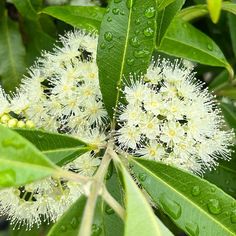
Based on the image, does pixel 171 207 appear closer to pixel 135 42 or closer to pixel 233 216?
pixel 233 216

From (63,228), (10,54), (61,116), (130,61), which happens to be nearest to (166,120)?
(130,61)

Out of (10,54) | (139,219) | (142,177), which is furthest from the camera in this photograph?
(10,54)

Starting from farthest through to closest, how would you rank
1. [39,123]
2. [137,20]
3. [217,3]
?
[39,123], [137,20], [217,3]

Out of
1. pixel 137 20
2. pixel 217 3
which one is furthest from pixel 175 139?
pixel 217 3

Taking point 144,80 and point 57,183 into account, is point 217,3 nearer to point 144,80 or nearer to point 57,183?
point 144,80

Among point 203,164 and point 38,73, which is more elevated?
point 38,73

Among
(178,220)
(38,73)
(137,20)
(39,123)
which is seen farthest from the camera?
(38,73)

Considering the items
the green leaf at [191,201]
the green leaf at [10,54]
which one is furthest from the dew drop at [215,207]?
the green leaf at [10,54]

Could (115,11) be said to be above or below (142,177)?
above
